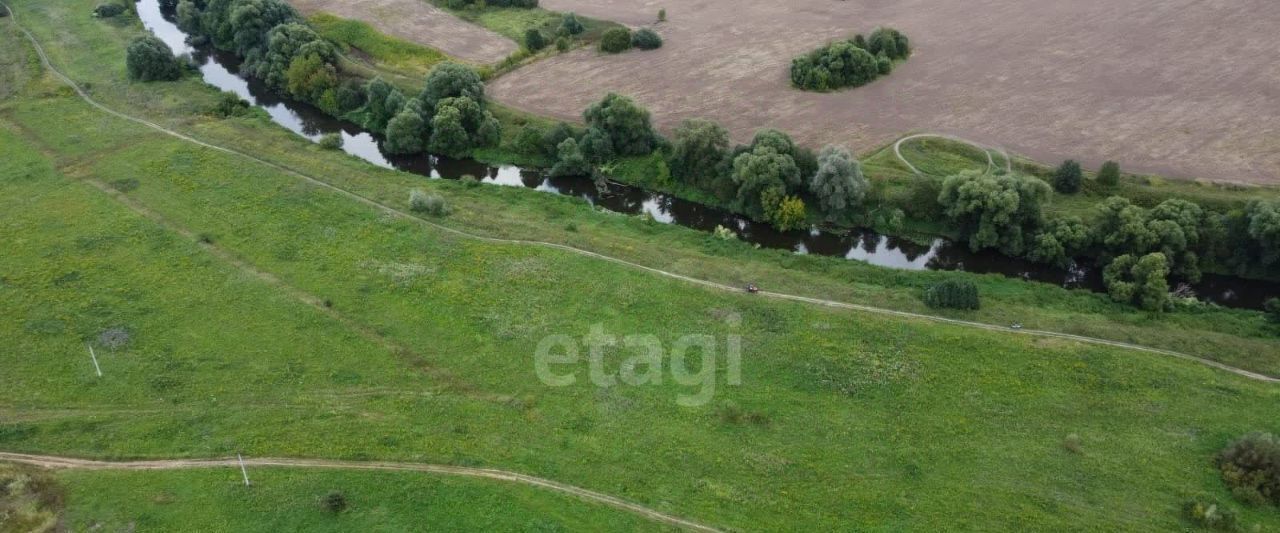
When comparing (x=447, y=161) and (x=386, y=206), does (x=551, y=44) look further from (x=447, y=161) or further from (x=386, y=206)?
(x=386, y=206)

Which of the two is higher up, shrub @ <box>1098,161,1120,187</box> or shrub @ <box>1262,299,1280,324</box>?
shrub @ <box>1098,161,1120,187</box>

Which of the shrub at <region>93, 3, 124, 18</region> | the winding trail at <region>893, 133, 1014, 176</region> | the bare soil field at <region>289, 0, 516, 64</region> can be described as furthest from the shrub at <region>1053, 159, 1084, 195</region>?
the shrub at <region>93, 3, 124, 18</region>

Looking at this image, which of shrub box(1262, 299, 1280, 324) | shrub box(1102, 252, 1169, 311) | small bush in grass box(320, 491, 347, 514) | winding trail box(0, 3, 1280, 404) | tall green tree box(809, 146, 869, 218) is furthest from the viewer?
tall green tree box(809, 146, 869, 218)

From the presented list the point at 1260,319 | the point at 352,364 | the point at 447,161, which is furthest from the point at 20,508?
the point at 1260,319

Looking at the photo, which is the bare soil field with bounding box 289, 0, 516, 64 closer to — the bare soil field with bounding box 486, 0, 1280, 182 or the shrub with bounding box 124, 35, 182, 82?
the bare soil field with bounding box 486, 0, 1280, 182

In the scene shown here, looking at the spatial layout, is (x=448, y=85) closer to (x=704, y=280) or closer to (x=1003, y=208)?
Answer: (x=704, y=280)

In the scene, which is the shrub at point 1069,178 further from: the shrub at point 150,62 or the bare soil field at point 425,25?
the shrub at point 150,62
